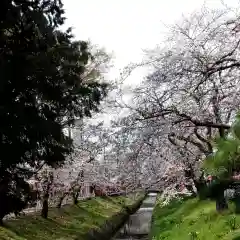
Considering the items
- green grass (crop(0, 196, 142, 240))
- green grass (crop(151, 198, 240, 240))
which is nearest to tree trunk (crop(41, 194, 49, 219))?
green grass (crop(0, 196, 142, 240))

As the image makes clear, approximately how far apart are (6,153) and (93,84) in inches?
154

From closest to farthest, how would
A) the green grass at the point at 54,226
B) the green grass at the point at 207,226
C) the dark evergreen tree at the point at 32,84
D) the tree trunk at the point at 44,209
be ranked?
the dark evergreen tree at the point at 32,84, the green grass at the point at 207,226, the green grass at the point at 54,226, the tree trunk at the point at 44,209

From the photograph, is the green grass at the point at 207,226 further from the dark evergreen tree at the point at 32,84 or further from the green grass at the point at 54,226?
the dark evergreen tree at the point at 32,84

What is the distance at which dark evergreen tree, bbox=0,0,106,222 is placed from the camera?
11617 mm

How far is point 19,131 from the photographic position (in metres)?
11.7

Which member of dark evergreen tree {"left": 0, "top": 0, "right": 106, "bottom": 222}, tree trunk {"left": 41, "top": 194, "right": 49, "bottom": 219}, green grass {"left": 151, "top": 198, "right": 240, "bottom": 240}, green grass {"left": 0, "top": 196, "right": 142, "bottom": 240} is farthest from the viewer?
tree trunk {"left": 41, "top": 194, "right": 49, "bottom": 219}

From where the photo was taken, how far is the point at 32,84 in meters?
12.1

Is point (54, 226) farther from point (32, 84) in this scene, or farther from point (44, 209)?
point (32, 84)

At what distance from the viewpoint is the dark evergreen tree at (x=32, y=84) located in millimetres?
11617

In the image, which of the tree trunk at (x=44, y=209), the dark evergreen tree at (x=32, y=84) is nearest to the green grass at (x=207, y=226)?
the dark evergreen tree at (x=32, y=84)

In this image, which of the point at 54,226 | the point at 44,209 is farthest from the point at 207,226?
the point at 44,209

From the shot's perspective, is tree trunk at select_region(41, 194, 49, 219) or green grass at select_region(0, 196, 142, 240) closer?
green grass at select_region(0, 196, 142, 240)

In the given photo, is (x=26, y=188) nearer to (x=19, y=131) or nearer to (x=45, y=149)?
(x=45, y=149)

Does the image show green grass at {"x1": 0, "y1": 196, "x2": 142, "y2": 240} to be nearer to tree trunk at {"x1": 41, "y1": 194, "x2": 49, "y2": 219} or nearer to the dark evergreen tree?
tree trunk at {"x1": 41, "y1": 194, "x2": 49, "y2": 219}
